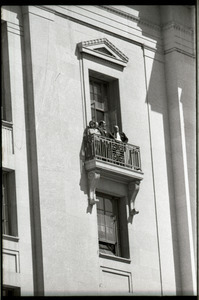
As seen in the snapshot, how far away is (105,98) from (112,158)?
1.93m

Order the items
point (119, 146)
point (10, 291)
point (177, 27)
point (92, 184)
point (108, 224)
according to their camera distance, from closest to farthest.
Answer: point (10, 291) → point (92, 184) → point (108, 224) → point (119, 146) → point (177, 27)

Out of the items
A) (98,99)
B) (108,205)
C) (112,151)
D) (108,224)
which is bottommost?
(108,224)

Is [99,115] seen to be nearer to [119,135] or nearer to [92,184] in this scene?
[119,135]

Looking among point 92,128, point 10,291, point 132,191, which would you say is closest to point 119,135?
point 92,128

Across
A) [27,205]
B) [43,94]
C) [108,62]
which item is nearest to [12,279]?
[27,205]

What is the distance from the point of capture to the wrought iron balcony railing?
33.3 meters

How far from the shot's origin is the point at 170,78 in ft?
118

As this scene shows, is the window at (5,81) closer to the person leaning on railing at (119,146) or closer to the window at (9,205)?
the window at (9,205)

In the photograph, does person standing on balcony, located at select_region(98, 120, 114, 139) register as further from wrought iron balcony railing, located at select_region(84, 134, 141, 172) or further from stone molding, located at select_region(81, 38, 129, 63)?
stone molding, located at select_region(81, 38, 129, 63)

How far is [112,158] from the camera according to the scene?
33.7m

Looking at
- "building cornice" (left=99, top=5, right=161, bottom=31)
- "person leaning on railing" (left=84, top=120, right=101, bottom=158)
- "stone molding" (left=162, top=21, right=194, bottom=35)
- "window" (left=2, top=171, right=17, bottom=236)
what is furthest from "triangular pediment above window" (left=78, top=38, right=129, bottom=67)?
"window" (left=2, top=171, right=17, bottom=236)

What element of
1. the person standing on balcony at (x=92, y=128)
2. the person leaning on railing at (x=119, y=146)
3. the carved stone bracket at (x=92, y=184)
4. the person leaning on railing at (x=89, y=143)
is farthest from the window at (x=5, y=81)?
the person leaning on railing at (x=119, y=146)

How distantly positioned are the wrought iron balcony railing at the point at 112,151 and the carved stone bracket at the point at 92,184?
1.34 feet

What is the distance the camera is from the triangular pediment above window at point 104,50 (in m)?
34.3
